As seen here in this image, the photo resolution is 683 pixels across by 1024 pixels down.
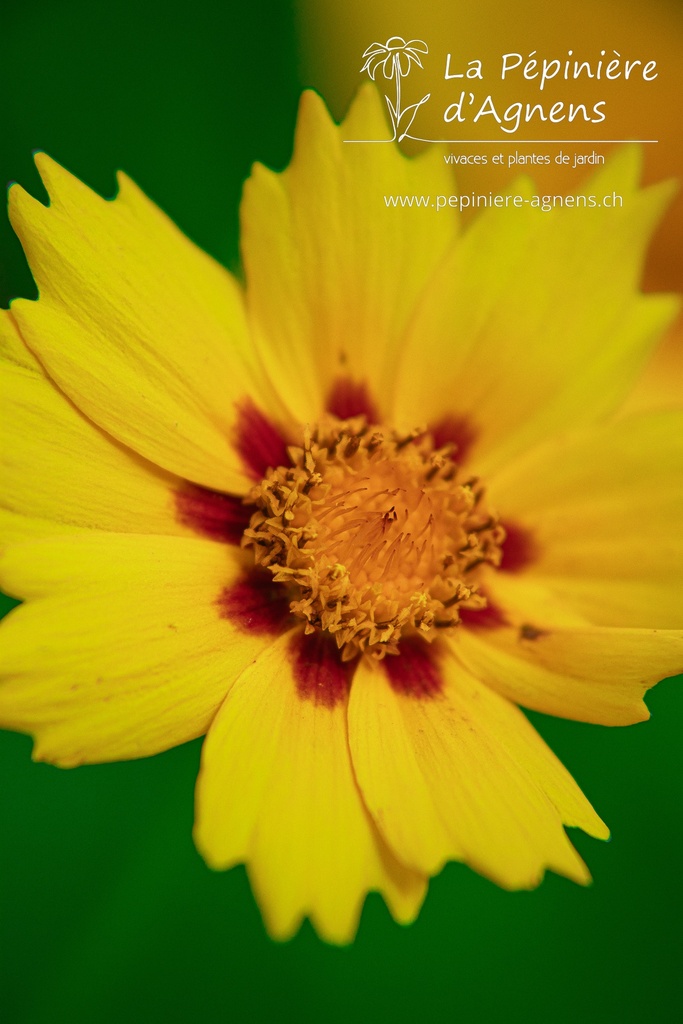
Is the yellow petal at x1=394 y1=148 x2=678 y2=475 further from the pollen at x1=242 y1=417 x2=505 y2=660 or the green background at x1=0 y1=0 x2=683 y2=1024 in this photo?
the green background at x1=0 y1=0 x2=683 y2=1024

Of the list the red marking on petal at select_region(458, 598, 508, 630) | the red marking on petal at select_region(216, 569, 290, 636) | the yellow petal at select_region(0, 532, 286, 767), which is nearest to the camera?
the yellow petal at select_region(0, 532, 286, 767)

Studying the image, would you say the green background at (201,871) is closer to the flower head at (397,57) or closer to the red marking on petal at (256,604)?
the flower head at (397,57)

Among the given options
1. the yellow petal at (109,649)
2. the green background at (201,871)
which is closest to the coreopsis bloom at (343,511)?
the yellow petal at (109,649)

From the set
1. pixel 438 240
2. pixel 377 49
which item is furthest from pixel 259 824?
pixel 377 49

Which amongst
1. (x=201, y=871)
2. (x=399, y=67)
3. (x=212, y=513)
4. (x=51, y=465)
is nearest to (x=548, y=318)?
(x=399, y=67)

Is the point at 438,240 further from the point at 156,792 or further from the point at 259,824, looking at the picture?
the point at 156,792

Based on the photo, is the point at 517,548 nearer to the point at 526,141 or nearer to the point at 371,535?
the point at 371,535

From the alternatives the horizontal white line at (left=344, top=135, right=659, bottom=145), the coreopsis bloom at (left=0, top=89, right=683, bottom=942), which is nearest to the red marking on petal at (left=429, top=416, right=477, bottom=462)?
the coreopsis bloom at (left=0, top=89, right=683, bottom=942)
